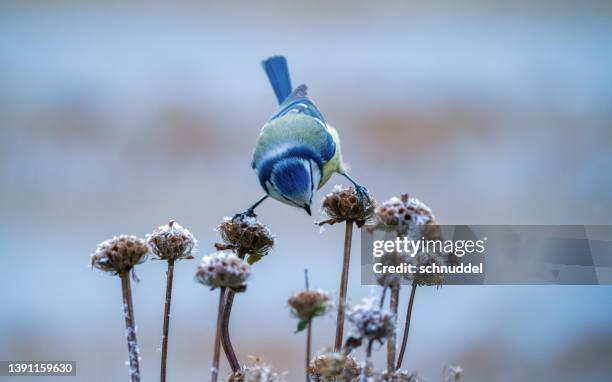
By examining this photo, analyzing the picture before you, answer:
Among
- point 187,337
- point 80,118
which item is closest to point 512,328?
point 187,337

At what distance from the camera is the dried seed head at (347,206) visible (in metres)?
0.70

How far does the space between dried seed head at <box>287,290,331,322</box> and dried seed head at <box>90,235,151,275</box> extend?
0.15 m

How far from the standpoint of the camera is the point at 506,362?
2117 millimetres

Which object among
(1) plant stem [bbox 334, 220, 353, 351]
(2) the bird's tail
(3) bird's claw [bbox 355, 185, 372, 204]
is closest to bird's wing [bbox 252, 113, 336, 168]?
(2) the bird's tail

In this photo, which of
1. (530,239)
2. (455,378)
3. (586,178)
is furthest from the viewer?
(586,178)

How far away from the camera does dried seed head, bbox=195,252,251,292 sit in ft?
1.68

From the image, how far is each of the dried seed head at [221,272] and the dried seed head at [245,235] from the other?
0.20 meters

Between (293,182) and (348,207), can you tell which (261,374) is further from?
(293,182)

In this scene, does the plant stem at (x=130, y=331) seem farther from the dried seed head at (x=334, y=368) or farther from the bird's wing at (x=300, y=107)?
the bird's wing at (x=300, y=107)

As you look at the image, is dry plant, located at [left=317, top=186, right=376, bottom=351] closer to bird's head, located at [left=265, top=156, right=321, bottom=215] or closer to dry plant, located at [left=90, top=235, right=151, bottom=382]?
dry plant, located at [left=90, top=235, right=151, bottom=382]

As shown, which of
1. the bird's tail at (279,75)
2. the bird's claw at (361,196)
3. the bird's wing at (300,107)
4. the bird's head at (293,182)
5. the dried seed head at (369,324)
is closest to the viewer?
the dried seed head at (369,324)

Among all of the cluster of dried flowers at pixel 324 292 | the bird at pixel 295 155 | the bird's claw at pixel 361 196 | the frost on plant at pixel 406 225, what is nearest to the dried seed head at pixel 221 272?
the cluster of dried flowers at pixel 324 292

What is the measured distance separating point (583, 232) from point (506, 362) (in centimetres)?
151

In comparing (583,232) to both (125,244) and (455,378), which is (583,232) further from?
(125,244)
